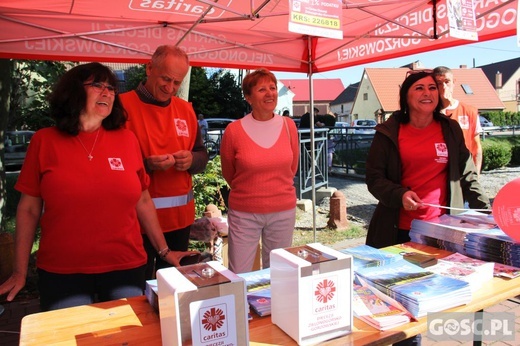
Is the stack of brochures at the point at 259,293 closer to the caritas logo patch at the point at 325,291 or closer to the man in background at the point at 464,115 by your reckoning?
the caritas logo patch at the point at 325,291

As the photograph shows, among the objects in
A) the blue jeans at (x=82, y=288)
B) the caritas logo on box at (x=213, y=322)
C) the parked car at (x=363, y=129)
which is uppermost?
the parked car at (x=363, y=129)

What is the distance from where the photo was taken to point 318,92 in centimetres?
6606

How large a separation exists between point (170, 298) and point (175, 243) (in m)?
1.38

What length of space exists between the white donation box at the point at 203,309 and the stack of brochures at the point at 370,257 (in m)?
0.64

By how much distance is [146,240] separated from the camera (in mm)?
2217

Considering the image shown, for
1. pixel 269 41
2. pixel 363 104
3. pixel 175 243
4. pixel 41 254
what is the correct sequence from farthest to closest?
pixel 363 104 → pixel 269 41 → pixel 175 243 → pixel 41 254

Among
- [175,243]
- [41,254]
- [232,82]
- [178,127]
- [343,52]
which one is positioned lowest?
[175,243]

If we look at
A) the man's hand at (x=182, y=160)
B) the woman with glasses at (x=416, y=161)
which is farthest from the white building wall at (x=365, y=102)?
the man's hand at (x=182, y=160)

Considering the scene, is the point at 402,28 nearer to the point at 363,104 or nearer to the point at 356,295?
the point at 356,295

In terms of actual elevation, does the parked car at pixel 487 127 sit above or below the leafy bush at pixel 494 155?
above

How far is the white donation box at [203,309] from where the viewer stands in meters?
0.99

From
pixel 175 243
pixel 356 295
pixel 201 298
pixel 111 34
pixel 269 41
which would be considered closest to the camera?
pixel 201 298

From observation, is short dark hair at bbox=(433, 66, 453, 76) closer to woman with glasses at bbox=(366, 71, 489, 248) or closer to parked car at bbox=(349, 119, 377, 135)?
parked car at bbox=(349, 119, 377, 135)

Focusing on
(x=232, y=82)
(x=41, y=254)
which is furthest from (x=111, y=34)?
(x=232, y=82)
